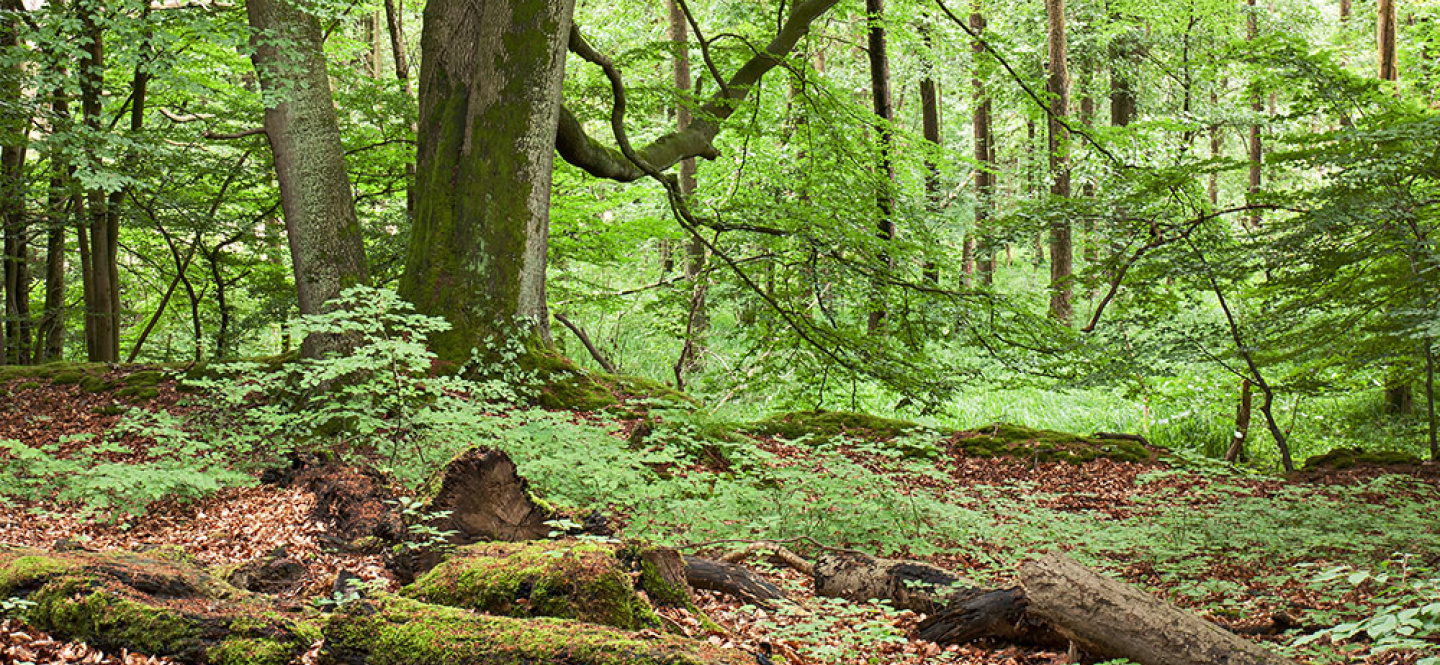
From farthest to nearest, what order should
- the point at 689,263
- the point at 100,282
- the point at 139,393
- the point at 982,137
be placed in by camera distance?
the point at 982,137 → the point at 689,263 → the point at 100,282 → the point at 139,393

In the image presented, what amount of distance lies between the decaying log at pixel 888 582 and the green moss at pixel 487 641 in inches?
56.8

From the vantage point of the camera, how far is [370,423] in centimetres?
464

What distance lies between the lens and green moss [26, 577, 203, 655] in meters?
2.20

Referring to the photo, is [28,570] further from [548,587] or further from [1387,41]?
[1387,41]

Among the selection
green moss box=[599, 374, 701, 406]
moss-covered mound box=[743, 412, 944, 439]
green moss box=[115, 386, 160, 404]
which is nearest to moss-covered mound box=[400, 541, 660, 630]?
green moss box=[599, 374, 701, 406]

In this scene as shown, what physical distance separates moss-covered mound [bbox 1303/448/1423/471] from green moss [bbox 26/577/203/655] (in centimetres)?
846

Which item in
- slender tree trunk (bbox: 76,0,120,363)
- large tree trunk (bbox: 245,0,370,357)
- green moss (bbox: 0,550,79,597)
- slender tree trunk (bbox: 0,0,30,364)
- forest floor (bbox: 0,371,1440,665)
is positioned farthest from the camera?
slender tree trunk (bbox: 76,0,120,363)

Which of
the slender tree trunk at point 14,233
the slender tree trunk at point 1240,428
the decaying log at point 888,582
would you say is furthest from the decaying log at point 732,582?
the slender tree trunk at point 1240,428

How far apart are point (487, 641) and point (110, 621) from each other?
95 centimetres

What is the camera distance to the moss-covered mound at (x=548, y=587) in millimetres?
2623

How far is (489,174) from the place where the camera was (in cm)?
652

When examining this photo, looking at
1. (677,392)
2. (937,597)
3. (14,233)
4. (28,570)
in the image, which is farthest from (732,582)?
(14,233)

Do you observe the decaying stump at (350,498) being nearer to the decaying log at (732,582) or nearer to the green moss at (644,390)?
the decaying log at (732,582)

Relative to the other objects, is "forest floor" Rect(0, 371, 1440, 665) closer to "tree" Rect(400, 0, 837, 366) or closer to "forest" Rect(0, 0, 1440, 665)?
"forest" Rect(0, 0, 1440, 665)
